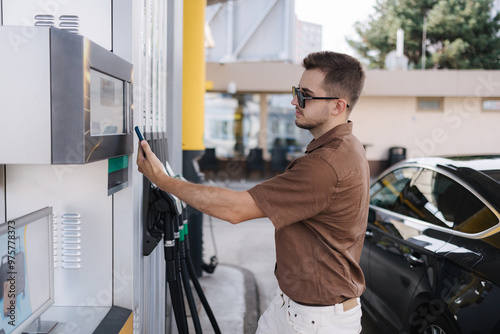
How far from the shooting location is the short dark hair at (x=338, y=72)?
79.5 inches

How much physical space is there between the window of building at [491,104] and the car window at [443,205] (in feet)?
52.0

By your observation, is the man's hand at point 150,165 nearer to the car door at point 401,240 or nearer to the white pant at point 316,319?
the white pant at point 316,319

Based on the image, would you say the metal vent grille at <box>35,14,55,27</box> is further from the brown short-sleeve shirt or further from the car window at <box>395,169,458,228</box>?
the car window at <box>395,169,458,228</box>

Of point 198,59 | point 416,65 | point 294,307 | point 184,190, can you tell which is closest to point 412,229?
point 294,307

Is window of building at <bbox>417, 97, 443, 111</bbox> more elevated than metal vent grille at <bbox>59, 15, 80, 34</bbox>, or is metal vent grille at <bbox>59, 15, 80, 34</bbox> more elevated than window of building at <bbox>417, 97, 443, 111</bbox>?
window of building at <bbox>417, 97, 443, 111</bbox>

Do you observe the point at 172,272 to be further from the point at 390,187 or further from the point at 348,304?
the point at 390,187

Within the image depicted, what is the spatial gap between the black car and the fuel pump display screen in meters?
1.97

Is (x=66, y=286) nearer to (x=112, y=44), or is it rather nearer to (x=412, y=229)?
(x=112, y=44)

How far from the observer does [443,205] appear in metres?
3.32

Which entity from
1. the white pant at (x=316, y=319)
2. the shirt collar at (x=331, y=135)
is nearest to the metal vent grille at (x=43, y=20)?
the shirt collar at (x=331, y=135)

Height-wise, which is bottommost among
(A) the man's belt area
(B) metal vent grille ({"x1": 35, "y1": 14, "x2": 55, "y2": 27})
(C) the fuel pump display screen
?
(A) the man's belt area

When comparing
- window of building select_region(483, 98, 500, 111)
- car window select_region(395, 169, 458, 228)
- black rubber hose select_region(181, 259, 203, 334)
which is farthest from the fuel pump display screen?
window of building select_region(483, 98, 500, 111)

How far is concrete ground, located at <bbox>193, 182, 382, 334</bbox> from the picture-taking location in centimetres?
439

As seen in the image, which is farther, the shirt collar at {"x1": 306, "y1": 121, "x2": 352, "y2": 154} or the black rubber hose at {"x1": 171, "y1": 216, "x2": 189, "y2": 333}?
the black rubber hose at {"x1": 171, "y1": 216, "x2": 189, "y2": 333}
